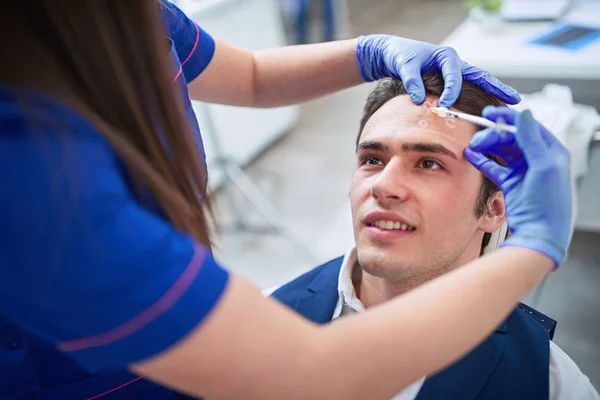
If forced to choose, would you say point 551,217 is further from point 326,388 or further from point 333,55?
point 333,55

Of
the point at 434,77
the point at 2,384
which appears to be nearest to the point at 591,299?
the point at 434,77

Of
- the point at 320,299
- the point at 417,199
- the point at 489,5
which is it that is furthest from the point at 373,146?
the point at 489,5

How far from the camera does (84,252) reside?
51 cm

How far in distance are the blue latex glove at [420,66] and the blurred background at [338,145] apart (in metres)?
0.46

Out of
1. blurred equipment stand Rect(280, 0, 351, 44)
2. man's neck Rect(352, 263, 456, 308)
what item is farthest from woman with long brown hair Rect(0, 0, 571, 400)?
blurred equipment stand Rect(280, 0, 351, 44)

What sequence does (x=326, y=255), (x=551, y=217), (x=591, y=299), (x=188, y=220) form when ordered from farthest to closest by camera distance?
(x=326, y=255)
(x=591, y=299)
(x=551, y=217)
(x=188, y=220)

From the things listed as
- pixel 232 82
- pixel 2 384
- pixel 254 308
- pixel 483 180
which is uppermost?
pixel 232 82

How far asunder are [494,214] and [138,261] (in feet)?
2.94

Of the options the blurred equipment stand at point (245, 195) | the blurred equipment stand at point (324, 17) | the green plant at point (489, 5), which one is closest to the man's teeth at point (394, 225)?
the blurred equipment stand at point (245, 195)

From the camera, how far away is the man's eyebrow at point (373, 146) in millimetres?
1173

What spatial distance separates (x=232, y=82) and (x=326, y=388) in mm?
804

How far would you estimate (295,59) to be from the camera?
123 centimetres

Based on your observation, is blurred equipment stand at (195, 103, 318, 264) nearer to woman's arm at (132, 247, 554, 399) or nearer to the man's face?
the man's face

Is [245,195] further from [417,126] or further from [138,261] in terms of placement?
[138,261]
